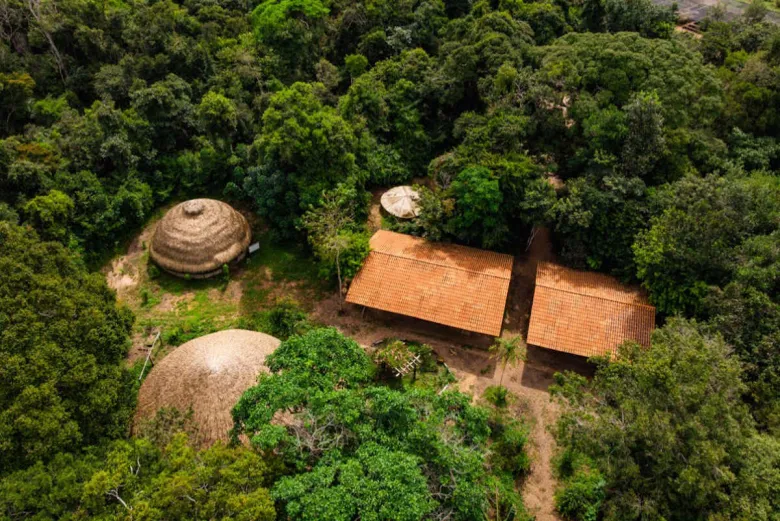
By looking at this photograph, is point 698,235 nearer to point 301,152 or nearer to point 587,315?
point 587,315

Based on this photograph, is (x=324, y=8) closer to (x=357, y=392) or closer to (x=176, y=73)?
(x=176, y=73)

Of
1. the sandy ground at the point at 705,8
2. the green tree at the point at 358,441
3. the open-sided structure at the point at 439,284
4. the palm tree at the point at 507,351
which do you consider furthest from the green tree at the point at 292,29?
the sandy ground at the point at 705,8

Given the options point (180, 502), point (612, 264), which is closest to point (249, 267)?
point (180, 502)

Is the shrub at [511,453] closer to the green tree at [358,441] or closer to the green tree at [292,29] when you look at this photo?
the green tree at [358,441]

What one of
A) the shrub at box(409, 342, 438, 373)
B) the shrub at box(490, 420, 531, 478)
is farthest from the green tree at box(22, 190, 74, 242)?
the shrub at box(490, 420, 531, 478)

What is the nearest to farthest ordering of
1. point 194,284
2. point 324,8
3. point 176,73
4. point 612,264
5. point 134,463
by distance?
point 134,463
point 612,264
point 194,284
point 176,73
point 324,8

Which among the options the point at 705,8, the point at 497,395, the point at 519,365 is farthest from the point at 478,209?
the point at 705,8
